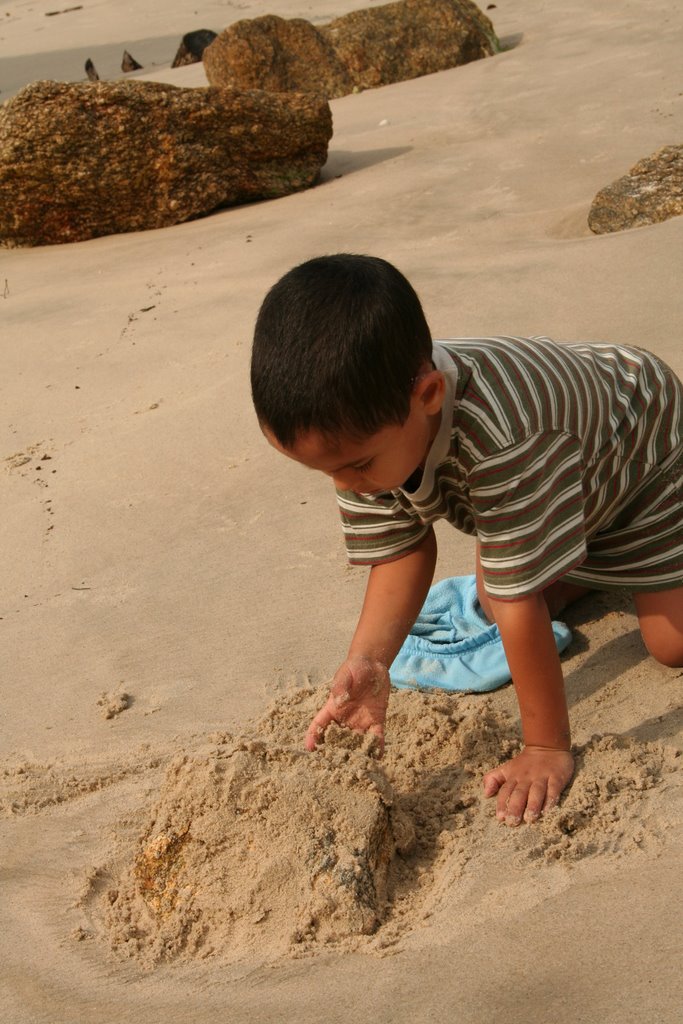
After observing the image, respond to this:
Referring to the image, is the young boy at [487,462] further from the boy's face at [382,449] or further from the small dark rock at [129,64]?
the small dark rock at [129,64]

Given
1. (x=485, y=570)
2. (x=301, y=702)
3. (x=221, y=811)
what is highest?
(x=485, y=570)

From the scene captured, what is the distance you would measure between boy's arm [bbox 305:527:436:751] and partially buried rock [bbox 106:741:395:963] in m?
0.13

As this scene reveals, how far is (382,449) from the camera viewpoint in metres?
1.94

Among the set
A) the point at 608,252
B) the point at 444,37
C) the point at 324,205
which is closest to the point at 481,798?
the point at 608,252

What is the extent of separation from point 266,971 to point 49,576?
5.89ft

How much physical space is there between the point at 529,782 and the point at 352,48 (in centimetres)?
835

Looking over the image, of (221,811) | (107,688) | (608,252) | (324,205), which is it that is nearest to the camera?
(221,811)

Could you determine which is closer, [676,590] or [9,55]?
[676,590]

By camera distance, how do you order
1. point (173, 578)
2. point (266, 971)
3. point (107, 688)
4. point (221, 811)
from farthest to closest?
point (173, 578), point (107, 688), point (221, 811), point (266, 971)

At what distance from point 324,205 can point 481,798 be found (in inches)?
181

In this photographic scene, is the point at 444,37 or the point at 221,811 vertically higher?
the point at 444,37

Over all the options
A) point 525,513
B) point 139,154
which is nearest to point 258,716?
point 525,513

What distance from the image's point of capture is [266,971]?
1807 mm

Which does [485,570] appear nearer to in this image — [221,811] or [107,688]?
[221,811]
